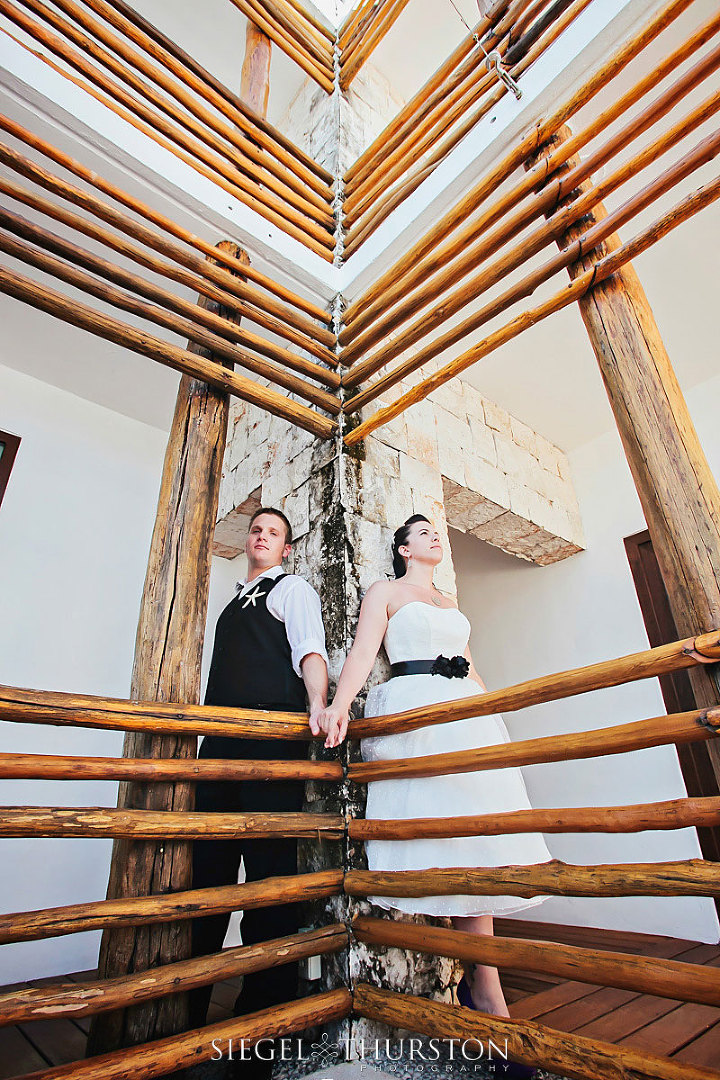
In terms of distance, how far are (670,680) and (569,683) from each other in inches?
111

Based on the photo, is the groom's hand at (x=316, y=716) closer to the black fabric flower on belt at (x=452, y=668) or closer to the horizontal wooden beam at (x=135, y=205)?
the black fabric flower on belt at (x=452, y=668)

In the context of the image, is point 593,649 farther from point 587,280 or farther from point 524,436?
point 587,280

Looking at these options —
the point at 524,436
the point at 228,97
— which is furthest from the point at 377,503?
the point at 228,97

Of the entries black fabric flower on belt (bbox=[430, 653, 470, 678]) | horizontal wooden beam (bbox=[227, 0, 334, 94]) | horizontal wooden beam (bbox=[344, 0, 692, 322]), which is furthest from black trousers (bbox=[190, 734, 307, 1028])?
horizontal wooden beam (bbox=[227, 0, 334, 94])

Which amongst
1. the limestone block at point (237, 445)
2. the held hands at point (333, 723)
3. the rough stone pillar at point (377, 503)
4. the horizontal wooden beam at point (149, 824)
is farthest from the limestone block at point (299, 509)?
the horizontal wooden beam at point (149, 824)

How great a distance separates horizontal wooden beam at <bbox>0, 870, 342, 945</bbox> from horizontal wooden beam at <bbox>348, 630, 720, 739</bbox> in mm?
530

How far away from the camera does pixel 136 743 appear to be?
1755mm

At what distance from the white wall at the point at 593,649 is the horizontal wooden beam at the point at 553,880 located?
2.31 m

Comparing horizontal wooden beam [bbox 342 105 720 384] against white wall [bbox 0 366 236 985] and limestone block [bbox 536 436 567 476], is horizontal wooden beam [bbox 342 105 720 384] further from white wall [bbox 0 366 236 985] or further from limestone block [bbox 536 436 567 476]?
limestone block [bbox 536 436 567 476]

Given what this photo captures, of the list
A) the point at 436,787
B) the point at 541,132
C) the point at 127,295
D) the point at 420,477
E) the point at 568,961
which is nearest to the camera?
the point at 568,961

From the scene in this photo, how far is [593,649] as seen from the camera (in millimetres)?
4309

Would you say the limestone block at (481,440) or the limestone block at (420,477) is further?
the limestone block at (481,440)

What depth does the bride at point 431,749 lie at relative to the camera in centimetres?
171

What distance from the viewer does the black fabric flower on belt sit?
6.73 ft
